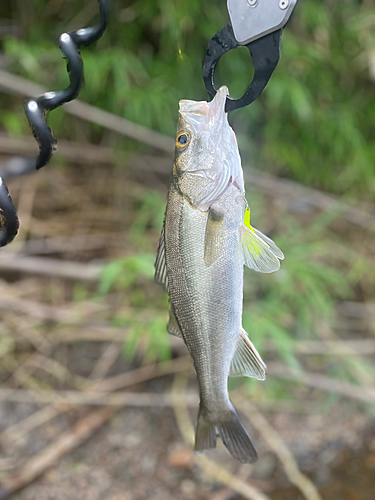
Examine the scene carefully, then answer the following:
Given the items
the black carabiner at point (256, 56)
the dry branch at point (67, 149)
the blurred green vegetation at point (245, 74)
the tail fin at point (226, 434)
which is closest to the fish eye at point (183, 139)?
the black carabiner at point (256, 56)

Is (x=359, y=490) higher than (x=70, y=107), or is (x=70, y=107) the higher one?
(x=70, y=107)

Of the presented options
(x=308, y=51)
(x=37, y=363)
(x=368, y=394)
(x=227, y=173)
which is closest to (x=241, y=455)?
(x=227, y=173)

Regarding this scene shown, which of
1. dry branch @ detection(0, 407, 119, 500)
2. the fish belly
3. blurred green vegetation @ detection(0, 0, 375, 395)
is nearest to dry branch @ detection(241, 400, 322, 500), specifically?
blurred green vegetation @ detection(0, 0, 375, 395)

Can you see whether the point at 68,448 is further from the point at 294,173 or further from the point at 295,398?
the point at 294,173

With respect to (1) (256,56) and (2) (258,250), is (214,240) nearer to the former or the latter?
(2) (258,250)

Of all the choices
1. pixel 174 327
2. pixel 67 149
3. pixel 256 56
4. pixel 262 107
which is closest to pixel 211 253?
pixel 174 327

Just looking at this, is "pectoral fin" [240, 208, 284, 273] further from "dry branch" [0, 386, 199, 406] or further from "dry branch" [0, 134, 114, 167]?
"dry branch" [0, 134, 114, 167]

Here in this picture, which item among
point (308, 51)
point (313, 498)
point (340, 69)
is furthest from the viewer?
point (340, 69)
